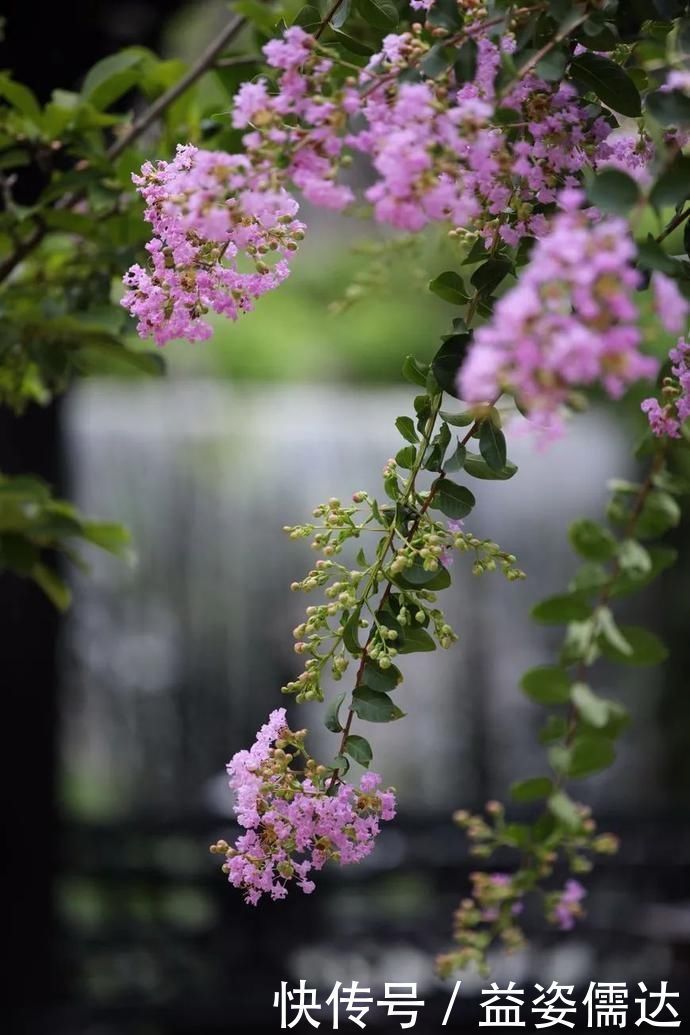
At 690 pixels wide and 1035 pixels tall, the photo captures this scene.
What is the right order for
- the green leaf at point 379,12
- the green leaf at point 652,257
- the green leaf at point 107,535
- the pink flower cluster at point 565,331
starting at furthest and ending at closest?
the green leaf at point 107,535
the green leaf at point 379,12
the green leaf at point 652,257
the pink flower cluster at point 565,331

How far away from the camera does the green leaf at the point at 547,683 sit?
68cm

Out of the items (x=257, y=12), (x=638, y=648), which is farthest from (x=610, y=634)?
(x=257, y=12)

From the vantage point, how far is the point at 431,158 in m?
0.52

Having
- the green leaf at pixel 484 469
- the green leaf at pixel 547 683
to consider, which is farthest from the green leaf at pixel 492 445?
the green leaf at pixel 547 683

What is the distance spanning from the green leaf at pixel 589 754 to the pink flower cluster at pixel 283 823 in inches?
3.9

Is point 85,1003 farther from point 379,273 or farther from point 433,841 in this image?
point 379,273

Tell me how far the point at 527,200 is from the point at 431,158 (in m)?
0.15

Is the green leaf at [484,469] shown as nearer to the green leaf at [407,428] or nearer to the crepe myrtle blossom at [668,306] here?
the green leaf at [407,428]

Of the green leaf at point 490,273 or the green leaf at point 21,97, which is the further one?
the green leaf at point 21,97

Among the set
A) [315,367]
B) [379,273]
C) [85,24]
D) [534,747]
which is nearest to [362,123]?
[379,273]

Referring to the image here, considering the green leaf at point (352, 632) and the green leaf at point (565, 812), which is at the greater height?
the green leaf at point (352, 632)

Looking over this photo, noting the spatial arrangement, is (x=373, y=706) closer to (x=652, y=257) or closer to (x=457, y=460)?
(x=457, y=460)

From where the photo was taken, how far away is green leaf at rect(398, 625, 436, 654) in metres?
0.69

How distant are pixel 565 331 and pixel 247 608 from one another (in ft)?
12.4
